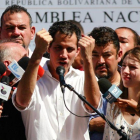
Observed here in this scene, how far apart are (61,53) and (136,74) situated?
28.4 inches

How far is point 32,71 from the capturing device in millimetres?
4543

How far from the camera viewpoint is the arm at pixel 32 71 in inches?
178

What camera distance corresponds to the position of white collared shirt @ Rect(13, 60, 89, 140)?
473 centimetres

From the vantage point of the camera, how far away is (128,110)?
15.0 feet

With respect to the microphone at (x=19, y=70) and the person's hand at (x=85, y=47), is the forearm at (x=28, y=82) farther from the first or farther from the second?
the person's hand at (x=85, y=47)

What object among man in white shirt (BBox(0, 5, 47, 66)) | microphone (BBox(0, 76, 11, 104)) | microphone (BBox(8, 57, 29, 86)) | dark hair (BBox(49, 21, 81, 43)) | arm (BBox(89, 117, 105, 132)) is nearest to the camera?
microphone (BBox(0, 76, 11, 104))

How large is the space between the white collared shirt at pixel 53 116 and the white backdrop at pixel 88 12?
2.33 m

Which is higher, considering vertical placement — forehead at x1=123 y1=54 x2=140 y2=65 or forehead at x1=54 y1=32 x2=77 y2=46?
forehead at x1=54 y1=32 x2=77 y2=46

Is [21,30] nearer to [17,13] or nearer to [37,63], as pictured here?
[17,13]

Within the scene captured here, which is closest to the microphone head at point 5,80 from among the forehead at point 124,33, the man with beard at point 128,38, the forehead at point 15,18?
the forehead at point 15,18

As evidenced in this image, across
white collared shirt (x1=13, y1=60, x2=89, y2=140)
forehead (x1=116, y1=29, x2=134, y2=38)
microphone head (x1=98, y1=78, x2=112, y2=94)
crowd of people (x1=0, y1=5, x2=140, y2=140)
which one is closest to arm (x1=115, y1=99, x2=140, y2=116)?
crowd of people (x1=0, y1=5, x2=140, y2=140)

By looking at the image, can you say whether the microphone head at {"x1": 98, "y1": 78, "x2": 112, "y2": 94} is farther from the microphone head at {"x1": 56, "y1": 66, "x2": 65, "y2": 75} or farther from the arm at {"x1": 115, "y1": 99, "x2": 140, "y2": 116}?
the microphone head at {"x1": 56, "y1": 66, "x2": 65, "y2": 75}

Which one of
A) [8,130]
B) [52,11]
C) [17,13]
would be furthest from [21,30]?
[8,130]

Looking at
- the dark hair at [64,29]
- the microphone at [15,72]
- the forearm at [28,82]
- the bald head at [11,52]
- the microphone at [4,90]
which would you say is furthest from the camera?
the dark hair at [64,29]
